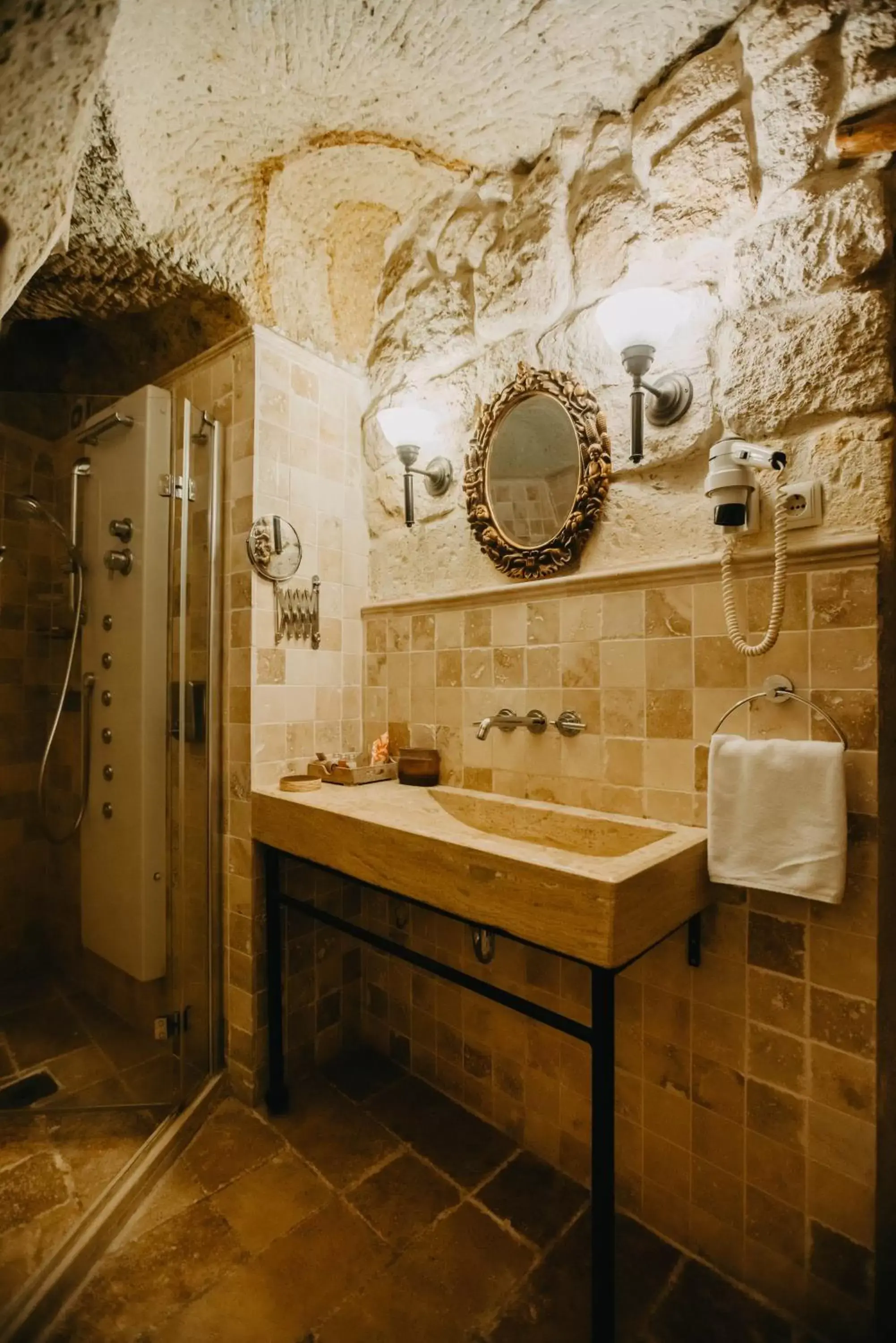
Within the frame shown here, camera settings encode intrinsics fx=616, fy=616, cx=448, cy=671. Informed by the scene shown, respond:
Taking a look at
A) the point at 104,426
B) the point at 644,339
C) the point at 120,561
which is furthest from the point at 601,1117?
the point at 104,426

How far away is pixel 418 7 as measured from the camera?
1361mm

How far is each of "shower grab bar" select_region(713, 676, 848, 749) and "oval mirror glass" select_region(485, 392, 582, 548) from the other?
0.66m

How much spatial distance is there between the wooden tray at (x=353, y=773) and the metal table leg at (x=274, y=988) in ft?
0.87

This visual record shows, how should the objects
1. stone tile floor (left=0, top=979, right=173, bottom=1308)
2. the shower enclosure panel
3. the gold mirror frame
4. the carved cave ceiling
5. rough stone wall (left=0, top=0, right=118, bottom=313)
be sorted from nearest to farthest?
rough stone wall (left=0, top=0, right=118, bottom=313) < the carved cave ceiling < stone tile floor (left=0, top=979, right=173, bottom=1308) < the gold mirror frame < the shower enclosure panel

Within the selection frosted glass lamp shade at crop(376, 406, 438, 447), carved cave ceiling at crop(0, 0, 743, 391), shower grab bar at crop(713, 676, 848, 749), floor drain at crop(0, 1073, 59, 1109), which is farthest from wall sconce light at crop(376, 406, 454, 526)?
floor drain at crop(0, 1073, 59, 1109)

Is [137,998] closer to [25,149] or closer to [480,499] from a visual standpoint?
[480,499]

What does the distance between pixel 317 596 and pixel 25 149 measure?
1.30m

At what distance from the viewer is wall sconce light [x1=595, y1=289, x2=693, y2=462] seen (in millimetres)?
1361

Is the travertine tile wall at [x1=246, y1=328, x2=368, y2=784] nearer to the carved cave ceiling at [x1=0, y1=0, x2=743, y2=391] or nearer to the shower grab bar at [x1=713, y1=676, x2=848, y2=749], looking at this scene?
the carved cave ceiling at [x1=0, y1=0, x2=743, y2=391]

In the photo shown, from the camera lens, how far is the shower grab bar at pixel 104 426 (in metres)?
1.97

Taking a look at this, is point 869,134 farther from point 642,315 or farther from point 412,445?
point 412,445

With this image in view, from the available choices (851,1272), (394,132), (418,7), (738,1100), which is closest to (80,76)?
(418,7)

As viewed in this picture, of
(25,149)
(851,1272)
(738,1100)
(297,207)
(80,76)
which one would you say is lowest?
(851,1272)

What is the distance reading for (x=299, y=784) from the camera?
1.84 meters
